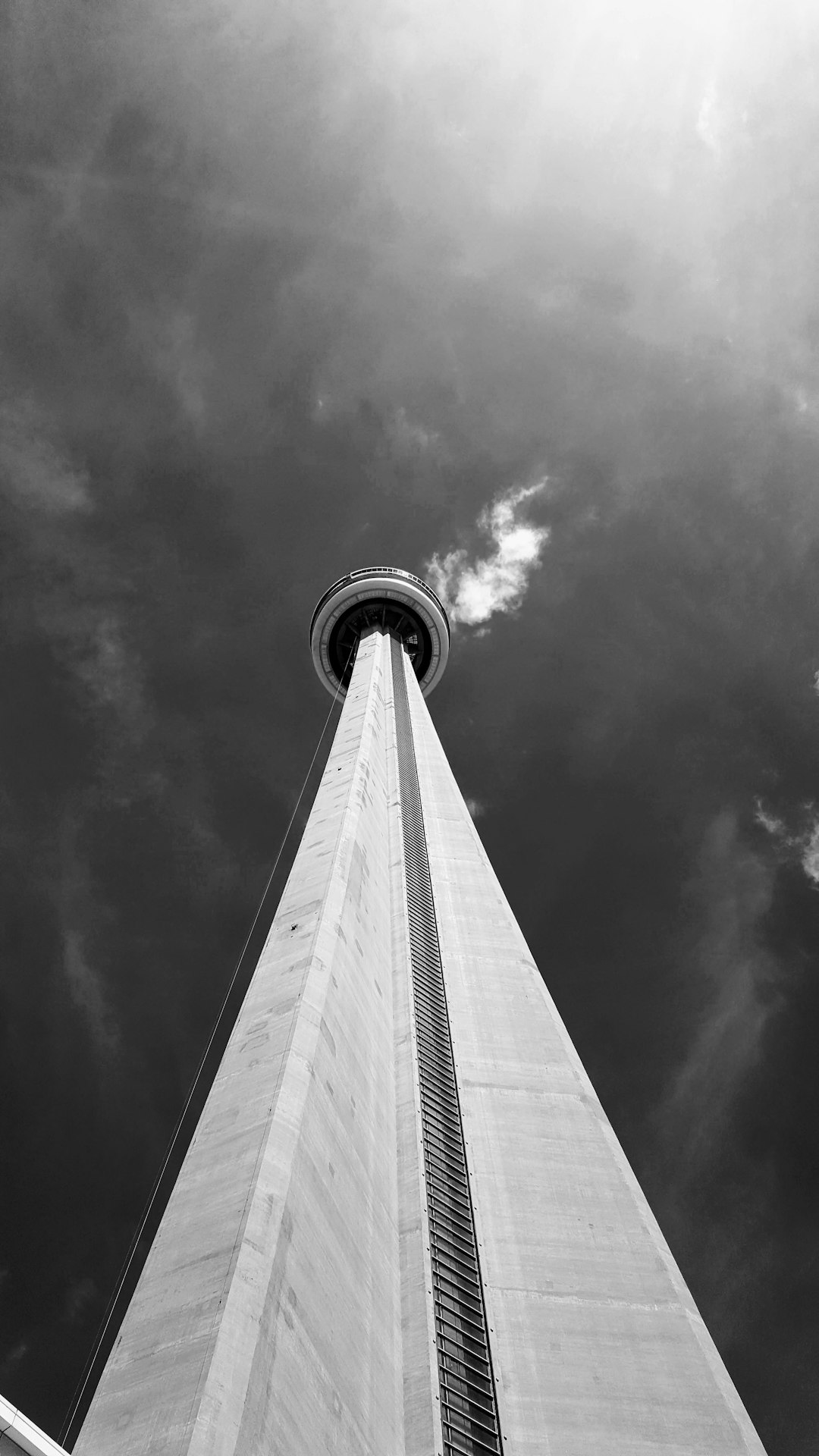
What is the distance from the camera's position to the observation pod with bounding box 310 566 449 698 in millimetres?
40469

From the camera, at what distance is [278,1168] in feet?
20.8

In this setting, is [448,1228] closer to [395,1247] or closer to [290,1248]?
[395,1247]

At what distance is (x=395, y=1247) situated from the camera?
27.8 ft

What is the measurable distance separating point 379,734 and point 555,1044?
1313 centimetres

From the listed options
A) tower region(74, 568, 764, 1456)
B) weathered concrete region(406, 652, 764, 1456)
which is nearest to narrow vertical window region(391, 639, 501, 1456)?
tower region(74, 568, 764, 1456)

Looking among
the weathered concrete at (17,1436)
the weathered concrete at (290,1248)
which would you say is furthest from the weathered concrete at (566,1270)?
→ the weathered concrete at (17,1436)

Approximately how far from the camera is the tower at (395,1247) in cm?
503

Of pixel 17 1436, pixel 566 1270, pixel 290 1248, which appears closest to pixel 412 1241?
pixel 566 1270

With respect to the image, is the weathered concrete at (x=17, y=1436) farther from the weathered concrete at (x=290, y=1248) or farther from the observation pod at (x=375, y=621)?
the observation pod at (x=375, y=621)

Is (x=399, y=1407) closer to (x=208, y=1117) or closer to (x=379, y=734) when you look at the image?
(x=208, y=1117)

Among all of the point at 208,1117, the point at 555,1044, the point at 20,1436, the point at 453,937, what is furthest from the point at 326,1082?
the point at 453,937

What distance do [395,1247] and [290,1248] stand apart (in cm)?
308

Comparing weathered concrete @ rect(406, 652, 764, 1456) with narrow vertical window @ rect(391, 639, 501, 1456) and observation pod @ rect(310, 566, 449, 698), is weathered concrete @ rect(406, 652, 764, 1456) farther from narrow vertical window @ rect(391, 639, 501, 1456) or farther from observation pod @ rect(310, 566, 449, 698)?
observation pod @ rect(310, 566, 449, 698)

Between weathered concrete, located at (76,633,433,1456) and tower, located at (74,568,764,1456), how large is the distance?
0.02 meters
